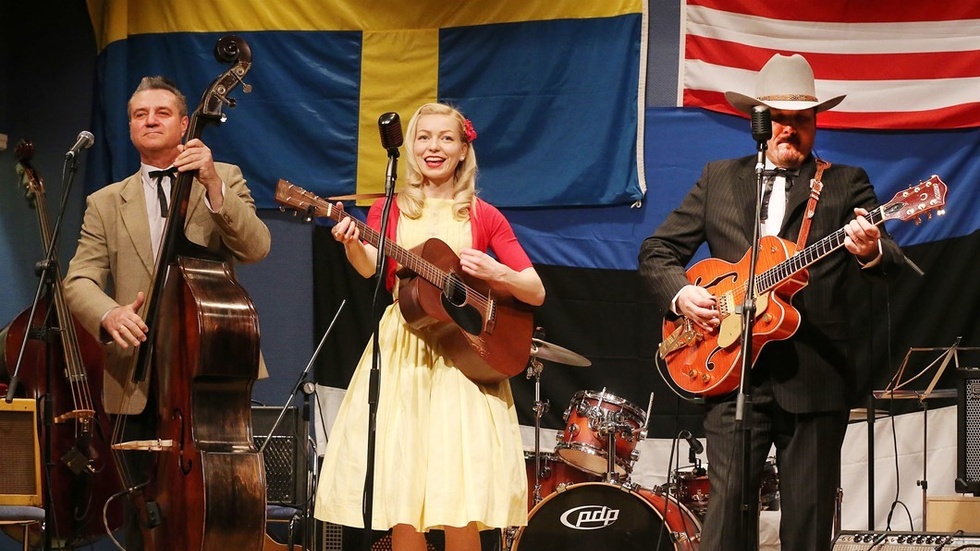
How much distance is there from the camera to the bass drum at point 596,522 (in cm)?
527

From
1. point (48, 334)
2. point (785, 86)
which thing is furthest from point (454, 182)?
point (48, 334)

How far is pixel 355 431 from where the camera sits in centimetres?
395

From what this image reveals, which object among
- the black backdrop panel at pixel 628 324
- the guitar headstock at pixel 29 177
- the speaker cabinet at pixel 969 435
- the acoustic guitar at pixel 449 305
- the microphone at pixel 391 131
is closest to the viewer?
the microphone at pixel 391 131

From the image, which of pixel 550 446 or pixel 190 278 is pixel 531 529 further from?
pixel 190 278

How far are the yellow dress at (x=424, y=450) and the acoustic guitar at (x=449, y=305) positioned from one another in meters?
0.08

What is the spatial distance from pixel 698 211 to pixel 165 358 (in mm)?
1931

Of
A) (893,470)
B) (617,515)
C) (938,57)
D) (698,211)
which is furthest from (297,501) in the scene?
(938,57)

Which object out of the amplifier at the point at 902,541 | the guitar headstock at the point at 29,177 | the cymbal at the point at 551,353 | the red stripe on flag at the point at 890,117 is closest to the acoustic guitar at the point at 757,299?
the amplifier at the point at 902,541

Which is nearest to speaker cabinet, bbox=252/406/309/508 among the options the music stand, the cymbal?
the cymbal

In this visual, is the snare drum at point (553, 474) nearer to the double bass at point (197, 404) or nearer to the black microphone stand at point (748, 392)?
the black microphone stand at point (748, 392)

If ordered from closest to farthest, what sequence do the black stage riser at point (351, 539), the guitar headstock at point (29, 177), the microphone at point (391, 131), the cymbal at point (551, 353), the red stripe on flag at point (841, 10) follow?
the microphone at point (391, 131)
the guitar headstock at point (29, 177)
the cymbal at point (551, 353)
the black stage riser at point (351, 539)
the red stripe on flag at point (841, 10)

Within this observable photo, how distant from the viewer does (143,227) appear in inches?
167

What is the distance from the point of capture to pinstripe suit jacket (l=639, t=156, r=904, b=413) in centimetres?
380

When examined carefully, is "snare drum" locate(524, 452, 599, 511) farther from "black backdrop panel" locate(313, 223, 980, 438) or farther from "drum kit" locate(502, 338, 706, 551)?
"black backdrop panel" locate(313, 223, 980, 438)
